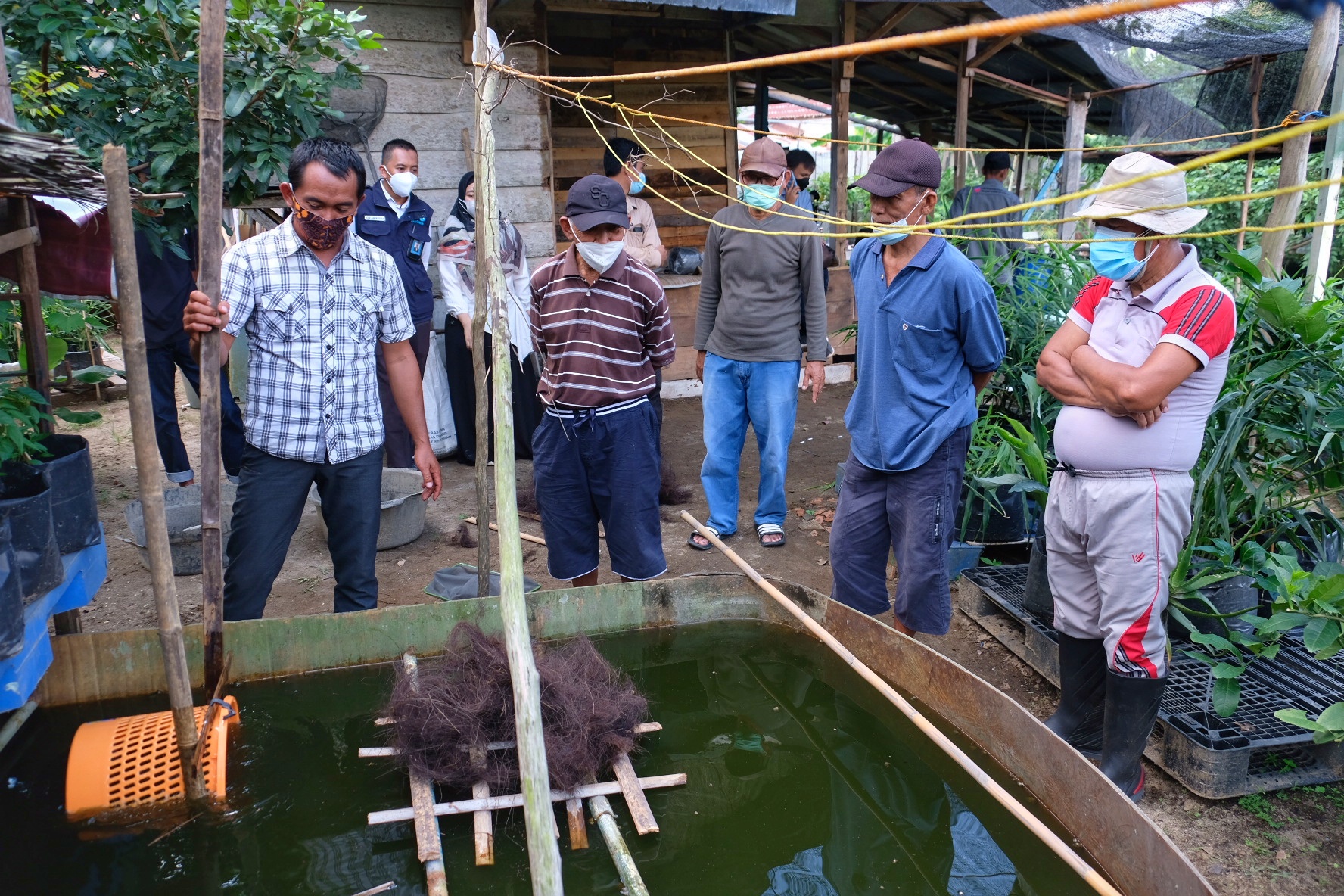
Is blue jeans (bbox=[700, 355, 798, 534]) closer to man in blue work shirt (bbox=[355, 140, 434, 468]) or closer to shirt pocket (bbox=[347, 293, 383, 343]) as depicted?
Result: man in blue work shirt (bbox=[355, 140, 434, 468])

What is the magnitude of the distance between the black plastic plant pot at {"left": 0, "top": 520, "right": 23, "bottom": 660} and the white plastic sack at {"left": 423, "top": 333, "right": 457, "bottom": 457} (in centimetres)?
394

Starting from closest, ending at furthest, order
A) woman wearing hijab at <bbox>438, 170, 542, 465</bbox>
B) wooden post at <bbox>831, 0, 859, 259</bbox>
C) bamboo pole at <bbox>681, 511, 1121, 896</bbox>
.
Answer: bamboo pole at <bbox>681, 511, 1121, 896</bbox>, woman wearing hijab at <bbox>438, 170, 542, 465</bbox>, wooden post at <bbox>831, 0, 859, 259</bbox>

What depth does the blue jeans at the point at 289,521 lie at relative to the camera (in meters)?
3.14

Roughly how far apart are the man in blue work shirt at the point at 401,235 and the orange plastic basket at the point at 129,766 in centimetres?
280

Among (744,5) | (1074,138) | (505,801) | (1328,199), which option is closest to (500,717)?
(505,801)

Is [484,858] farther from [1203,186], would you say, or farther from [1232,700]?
[1203,186]

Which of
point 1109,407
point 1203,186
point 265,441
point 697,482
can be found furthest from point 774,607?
point 1203,186

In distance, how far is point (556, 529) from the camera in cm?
373

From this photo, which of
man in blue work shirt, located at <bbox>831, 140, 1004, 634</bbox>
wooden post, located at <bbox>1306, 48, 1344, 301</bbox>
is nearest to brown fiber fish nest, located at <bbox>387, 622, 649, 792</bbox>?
man in blue work shirt, located at <bbox>831, 140, 1004, 634</bbox>

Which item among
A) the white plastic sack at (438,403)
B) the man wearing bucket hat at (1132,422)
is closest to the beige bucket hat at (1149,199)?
the man wearing bucket hat at (1132,422)

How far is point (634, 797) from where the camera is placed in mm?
2619

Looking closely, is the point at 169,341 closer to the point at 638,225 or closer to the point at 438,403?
the point at 438,403

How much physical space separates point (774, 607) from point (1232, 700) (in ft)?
4.95

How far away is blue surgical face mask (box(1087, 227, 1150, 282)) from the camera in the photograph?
8.50ft
